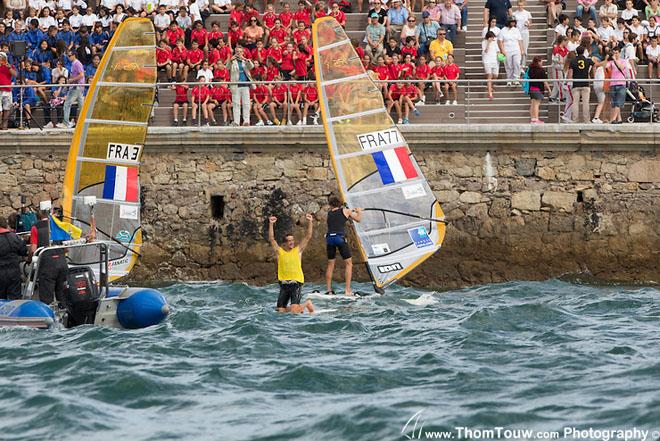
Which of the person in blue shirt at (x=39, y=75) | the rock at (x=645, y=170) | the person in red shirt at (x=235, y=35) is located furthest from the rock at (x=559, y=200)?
the person in blue shirt at (x=39, y=75)

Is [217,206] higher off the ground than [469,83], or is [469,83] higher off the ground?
[469,83]

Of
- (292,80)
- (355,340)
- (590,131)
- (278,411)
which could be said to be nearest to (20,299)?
(355,340)

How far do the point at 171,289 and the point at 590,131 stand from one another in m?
6.27

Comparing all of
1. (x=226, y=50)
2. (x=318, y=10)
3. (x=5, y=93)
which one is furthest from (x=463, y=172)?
(x=5, y=93)

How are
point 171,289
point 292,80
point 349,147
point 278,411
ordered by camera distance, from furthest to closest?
point 292,80, point 171,289, point 349,147, point 278,411

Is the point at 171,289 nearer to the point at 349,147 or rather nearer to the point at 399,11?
the point at 349,147

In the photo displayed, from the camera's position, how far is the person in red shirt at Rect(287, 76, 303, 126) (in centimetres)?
2372

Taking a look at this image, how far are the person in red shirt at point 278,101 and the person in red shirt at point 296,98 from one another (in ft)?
0.23

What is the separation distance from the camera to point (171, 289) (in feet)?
75.3

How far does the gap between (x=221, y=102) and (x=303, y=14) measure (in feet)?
9.27

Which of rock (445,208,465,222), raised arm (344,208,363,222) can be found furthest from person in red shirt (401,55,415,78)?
raised arm (344,208,363,222)

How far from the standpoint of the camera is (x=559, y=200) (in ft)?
77.1

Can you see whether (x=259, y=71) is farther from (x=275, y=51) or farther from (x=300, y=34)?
(x=300, y=34)

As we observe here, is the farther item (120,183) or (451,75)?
(451,75)
